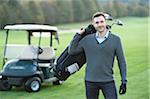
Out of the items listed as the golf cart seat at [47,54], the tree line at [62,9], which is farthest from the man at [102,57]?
the tree line at [62,9]

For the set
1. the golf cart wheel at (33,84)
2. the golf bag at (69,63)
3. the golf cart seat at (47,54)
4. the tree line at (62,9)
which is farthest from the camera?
the tree line at (62,9)

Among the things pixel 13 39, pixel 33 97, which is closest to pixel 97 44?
pixel 33 97

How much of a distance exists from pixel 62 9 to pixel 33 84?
16.6 ft

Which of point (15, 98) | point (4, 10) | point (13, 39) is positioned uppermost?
point (4, 10)

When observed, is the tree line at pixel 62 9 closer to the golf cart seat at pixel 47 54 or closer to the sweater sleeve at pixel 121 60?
the golf cart seat at pixel 47 54

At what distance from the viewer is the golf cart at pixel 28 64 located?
6.44 meters

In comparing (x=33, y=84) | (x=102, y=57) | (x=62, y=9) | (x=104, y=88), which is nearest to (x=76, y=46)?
(x=102, y=57)

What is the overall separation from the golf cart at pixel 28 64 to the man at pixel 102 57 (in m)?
3.12

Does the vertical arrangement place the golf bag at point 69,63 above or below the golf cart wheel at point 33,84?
above

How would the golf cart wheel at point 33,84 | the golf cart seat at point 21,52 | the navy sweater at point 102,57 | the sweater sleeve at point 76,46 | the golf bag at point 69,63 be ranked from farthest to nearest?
the golf cart seat at point 21,52 → the golf cart wheel at point 33,84 → the golf bag at point 69,63 → the sweater sleeve at point 76,46 → the navy sweater at point 102,57

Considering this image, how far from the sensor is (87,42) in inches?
135

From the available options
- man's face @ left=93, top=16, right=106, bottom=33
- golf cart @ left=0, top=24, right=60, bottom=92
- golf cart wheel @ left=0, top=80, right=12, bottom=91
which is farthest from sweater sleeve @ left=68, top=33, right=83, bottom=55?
golf cart wheel @ left=0, top=80, right=12, bottom=91

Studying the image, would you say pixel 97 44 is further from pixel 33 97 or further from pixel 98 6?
pixel 98 6

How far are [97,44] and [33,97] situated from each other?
293 centimetres
